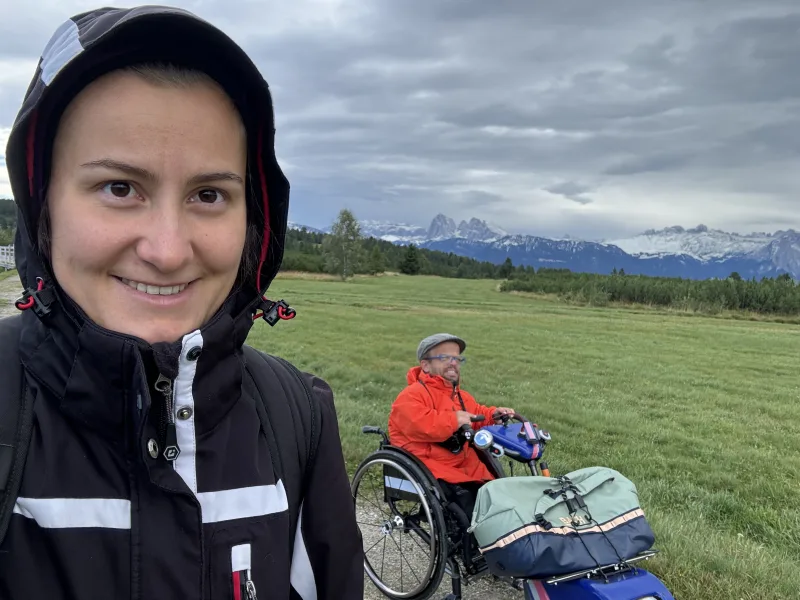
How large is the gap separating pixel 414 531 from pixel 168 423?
332cm

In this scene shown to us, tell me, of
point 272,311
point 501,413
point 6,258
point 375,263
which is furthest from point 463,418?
point 375,263

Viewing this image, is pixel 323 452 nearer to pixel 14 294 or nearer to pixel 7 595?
pixel 7 595

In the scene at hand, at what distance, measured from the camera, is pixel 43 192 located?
110 cm

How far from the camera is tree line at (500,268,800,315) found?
2928 cm

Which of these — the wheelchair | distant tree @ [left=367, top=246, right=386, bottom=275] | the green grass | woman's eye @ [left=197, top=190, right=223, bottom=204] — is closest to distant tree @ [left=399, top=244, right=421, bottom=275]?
distant tree @ [left=367, top=246, right=386, bottom=275]

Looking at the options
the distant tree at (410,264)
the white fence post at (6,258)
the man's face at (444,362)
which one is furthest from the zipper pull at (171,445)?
the distant tree at (410,264)

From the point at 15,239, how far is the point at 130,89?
41cm

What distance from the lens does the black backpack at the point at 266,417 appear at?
996 millimetres

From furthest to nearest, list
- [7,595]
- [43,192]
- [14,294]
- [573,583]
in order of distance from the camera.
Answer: [14,294] < [573,583] < [43,192] < [7,595]

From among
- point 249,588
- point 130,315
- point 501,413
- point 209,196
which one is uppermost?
point 209,196

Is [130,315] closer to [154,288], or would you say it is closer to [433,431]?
[154,288]

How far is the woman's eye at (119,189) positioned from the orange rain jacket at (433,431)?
9.86 ft

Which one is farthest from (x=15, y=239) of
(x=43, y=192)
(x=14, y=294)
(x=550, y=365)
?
(x=14, y=294)

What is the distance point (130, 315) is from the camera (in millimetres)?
1092
